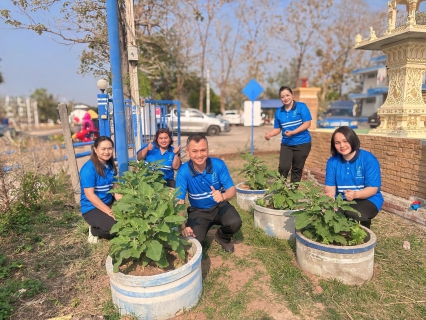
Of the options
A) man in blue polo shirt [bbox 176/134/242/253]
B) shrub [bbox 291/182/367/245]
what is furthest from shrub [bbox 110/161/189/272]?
shrub [bbox 291/182/367/245]

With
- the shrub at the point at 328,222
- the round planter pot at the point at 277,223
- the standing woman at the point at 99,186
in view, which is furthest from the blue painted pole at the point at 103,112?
the shrub at the point at 328,222

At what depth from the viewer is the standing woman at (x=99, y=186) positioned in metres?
3.08

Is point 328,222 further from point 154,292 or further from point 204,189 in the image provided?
point 154,292

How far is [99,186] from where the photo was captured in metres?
3.22

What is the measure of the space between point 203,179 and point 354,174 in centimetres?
145

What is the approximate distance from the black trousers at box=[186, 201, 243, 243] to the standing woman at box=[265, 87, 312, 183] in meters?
1.50

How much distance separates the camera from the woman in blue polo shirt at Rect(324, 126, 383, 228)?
2785mm

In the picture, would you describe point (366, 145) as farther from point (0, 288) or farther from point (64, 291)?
point (0, 288)

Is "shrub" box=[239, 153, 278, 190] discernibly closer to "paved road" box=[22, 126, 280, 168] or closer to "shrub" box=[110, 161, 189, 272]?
"shrub" box=[110, 161, 189, 272]

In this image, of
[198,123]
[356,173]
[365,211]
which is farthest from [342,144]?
[198,123]

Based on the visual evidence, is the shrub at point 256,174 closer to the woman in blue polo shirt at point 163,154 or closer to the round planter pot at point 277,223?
the round planter pot at point 277,223

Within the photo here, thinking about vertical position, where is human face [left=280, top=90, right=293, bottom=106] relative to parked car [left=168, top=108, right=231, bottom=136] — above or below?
above

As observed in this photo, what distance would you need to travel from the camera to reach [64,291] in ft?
8.49

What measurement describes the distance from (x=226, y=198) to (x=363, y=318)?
1397mm
